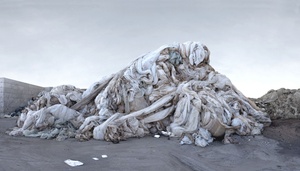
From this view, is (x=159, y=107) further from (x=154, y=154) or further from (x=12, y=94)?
(x=12, y=94)

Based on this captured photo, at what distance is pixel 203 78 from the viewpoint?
7.20 meters

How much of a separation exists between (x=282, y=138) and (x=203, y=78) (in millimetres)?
2380

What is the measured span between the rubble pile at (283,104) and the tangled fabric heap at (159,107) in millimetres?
1182

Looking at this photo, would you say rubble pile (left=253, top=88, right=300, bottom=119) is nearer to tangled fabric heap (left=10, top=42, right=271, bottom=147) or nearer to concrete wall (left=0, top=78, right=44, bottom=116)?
tangled fabric heap (left=10, top=42, right=271, bottom=147)

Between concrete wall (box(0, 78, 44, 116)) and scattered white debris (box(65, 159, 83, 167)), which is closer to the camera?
scattered white debris (box(65, 159, 83, 167))

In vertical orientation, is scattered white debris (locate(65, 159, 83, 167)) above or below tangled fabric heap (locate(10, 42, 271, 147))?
below

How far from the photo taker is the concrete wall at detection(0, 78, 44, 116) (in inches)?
401

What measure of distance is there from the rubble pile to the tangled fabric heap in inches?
46.5

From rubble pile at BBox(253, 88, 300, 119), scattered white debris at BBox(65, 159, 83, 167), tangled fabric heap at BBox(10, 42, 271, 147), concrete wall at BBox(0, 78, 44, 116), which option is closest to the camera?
scattered white debris at BBox(65, 159, 83, 167)

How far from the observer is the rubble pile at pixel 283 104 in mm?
7633

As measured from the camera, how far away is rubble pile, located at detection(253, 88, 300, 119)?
763 cm

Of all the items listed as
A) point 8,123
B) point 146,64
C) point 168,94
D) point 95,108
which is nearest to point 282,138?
point 168,94

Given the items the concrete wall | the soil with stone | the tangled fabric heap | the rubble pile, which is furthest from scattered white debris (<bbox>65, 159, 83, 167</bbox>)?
the concrete wall

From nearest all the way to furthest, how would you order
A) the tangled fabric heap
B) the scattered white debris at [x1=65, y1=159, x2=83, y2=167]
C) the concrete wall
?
1. the scattered white debris at [x1=65, y1=159, x2=83, y2=167]
2. the tangled fabric heap
3. the concrete wall
